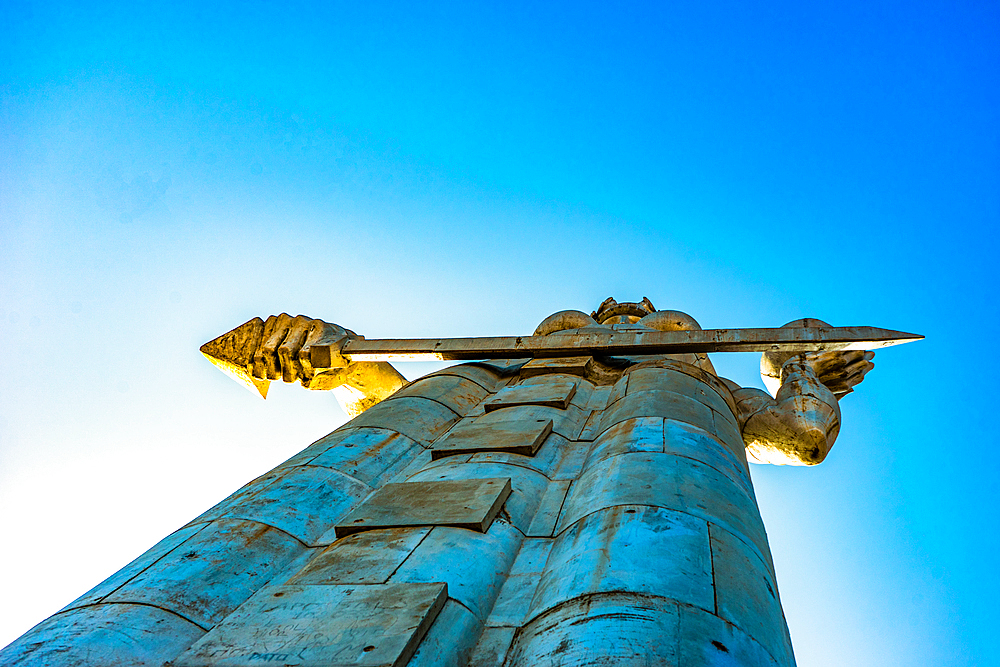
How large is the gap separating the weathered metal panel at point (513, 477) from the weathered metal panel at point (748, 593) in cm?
127

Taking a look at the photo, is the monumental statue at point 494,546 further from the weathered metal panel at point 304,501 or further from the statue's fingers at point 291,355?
the statue's fingers at point 291,355

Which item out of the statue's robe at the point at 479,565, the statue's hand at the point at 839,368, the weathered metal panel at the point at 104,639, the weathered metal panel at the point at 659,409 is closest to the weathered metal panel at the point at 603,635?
the statue's robe at the point at 479,565

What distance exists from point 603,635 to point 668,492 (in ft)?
5.02

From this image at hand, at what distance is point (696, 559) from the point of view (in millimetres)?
3807

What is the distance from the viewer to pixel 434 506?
476 cm

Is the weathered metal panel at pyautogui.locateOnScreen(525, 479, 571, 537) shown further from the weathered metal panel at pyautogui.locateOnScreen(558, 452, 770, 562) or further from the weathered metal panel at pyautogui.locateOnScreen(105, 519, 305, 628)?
the weathered metal panel at pyautogui.locateOnScreen(105, 519, 305, 628)

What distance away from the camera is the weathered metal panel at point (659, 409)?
610cm

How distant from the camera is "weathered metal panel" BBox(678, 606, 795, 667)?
3.03 m

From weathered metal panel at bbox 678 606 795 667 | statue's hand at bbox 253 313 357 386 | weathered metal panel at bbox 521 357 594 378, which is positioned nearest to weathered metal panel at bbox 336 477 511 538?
weathered metal panel at bbox 678 606 795 667

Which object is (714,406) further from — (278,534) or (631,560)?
(278,534)

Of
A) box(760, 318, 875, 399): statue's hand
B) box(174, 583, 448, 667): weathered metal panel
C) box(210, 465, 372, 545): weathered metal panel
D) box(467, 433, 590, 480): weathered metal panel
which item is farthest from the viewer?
box(760, 318, 875, 399): statue's hand

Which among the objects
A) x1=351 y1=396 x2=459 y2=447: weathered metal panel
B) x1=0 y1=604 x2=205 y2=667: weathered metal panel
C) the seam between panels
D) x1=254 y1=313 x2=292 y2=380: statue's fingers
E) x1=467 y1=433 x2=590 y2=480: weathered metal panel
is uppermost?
x1=254 y1=313 x2=292 y2=380: statue's fingers

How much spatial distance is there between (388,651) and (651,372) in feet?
16.0

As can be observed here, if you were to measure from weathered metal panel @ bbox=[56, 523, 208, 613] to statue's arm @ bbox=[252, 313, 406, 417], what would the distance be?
14.8 feet
